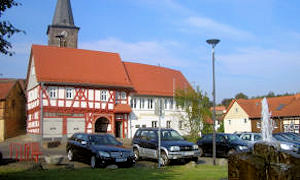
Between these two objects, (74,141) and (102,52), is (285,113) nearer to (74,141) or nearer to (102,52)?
(102,52)

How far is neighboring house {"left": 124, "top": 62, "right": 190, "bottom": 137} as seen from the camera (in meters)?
45.3

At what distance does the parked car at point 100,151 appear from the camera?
1501 cm

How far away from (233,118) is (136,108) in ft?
78.1

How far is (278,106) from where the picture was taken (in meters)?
53.4

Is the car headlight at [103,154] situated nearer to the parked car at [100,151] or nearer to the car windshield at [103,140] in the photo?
the parked car at [100,151]

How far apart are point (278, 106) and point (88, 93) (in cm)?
2938

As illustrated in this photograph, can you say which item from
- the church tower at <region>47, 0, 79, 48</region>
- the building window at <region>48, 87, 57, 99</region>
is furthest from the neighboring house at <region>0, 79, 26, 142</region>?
the church tower at <region>47, 0, 79, 48</region>

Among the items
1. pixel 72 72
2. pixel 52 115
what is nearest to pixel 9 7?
pixel 52 115

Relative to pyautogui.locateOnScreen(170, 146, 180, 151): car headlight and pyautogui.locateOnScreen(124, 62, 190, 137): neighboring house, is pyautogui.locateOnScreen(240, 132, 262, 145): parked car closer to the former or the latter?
pyautogui.locateOnScreen(170, 146, 180, 151): car headlight

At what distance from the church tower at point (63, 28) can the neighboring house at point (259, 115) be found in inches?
1185

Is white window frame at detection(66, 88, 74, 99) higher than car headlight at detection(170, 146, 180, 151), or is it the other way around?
white window frame at detection(66, 88, 74, 99)

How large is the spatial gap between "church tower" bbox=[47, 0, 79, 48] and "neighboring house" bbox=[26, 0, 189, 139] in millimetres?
15490

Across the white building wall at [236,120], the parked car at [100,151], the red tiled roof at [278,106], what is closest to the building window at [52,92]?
the parked car at [100,151]

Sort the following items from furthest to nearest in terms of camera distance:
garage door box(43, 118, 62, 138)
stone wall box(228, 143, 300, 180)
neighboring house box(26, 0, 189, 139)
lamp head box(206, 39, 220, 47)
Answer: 1. neighboring house box(26, 0, 189, 139)
2. garage door box(43, 118, 62, 138)
3. lamp head box(206, 39, 220, 47)
4. stone wall box(228, 143, 300, 180)
